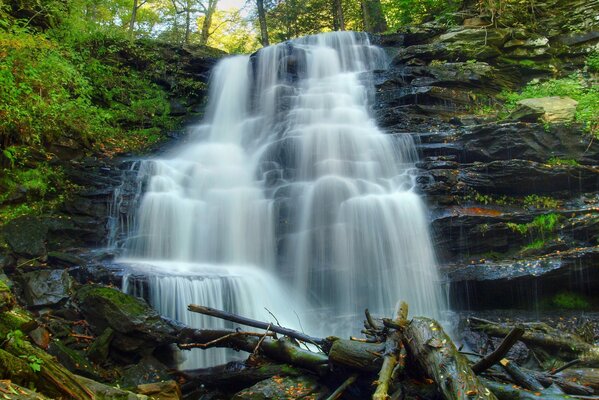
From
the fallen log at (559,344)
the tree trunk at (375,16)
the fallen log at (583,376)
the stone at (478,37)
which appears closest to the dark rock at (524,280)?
the fallen log at (559,344)

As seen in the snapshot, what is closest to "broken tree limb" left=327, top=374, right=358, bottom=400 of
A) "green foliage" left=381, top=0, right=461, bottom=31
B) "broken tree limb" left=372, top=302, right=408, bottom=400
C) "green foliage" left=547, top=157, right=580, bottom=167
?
"broken tree limb" left=372, top=302, right=408, bottom=400

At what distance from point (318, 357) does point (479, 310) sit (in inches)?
174

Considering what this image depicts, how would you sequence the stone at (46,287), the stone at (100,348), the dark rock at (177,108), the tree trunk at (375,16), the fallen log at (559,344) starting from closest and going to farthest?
1. the fallen log at (559,344)
2. the stone at (100,348)
3. the stone at (46,287)
4. the dark rock at (177,108)
5. the tree trunk at (375,16)

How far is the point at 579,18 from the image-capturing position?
13.4 meters

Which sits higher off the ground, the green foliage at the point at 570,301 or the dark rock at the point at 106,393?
the dark rock at the point at 106,393

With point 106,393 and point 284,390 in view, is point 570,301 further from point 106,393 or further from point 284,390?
point 106,393

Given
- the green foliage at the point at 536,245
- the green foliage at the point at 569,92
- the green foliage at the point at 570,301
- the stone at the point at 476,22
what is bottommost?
the green foliage at the point at 570,301

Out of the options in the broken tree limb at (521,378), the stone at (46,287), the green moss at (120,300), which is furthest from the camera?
the stone at (46,287)

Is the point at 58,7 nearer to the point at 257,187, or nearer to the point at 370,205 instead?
the point at 257,187

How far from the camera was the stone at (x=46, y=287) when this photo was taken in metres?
6.21

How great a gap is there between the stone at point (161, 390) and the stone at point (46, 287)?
2411 mm

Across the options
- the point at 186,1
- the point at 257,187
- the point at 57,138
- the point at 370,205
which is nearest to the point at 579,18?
the point at 370,205

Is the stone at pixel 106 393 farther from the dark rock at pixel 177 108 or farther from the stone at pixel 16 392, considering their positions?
the dark rock at pixel 177 108

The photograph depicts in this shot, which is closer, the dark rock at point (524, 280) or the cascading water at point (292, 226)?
the dark rock at point (524, 280)
